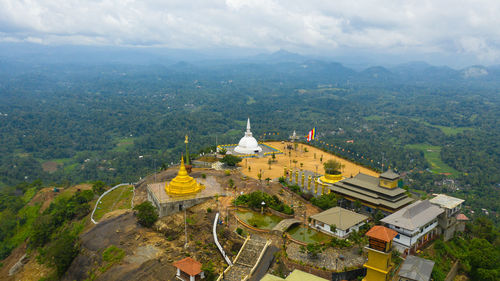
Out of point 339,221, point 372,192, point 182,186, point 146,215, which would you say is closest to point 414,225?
point 339,221

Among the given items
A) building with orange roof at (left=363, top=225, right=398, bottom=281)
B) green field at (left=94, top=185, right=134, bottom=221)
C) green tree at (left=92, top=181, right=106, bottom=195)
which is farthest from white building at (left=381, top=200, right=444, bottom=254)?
green tree at (left=92, top=181, right=106, bottom=195)

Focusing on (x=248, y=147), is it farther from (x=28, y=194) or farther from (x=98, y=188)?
(x=28, y=194)

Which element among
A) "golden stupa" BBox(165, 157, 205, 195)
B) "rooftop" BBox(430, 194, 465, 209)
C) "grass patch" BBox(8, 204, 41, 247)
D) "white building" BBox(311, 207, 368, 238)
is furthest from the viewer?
"grass patch" BBox(8, 204, 41, 247)

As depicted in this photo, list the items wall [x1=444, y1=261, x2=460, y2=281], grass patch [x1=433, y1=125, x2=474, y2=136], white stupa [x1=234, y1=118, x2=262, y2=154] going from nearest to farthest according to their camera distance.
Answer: wall [x1=444, y1=261, x2=460, y2=281]
white stupa [x1=234, y1=118, x2=262, y2=154]
grass patch [x1=433, y1=125, x2=474, y2=136]

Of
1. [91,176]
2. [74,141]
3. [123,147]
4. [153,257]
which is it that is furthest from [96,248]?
[74,141]

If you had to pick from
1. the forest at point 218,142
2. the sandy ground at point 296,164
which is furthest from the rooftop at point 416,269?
the forest at point 218,142

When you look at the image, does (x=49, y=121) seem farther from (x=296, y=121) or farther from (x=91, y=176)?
(x=296, y=121)

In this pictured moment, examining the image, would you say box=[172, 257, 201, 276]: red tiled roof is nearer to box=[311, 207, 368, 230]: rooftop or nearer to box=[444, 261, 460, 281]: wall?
box=[311, 207, 368, 230]: rooftop
